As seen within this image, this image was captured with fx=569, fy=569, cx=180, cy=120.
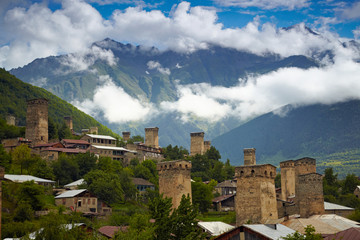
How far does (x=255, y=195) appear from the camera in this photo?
254 feet

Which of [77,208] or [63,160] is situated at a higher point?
[63,160]

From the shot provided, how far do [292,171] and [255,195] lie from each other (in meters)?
32.8

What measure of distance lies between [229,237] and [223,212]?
5760 centimetres

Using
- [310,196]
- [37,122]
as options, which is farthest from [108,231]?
[37,122]

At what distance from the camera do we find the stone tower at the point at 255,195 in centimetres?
7681

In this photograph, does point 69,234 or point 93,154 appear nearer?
point 69,234

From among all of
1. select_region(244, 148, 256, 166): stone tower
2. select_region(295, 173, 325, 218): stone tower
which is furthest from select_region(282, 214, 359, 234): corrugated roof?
select_region(244, 148, 256, 166): stone tower

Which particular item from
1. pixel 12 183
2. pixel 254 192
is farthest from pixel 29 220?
pixel 254 192

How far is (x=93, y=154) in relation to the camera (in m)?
117

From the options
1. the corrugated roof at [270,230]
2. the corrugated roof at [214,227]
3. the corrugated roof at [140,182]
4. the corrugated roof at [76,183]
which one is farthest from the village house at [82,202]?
the corrugated roof at [270,230]

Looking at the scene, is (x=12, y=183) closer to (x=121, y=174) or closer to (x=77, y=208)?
(x=77, y=208)

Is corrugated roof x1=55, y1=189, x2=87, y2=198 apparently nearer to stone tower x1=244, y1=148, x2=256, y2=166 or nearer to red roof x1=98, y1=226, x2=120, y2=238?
red roof x1=98, y1=226, x2=120, y2=238

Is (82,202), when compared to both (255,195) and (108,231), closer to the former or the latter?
(108,231)

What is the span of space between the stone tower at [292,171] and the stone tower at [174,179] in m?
29.3
